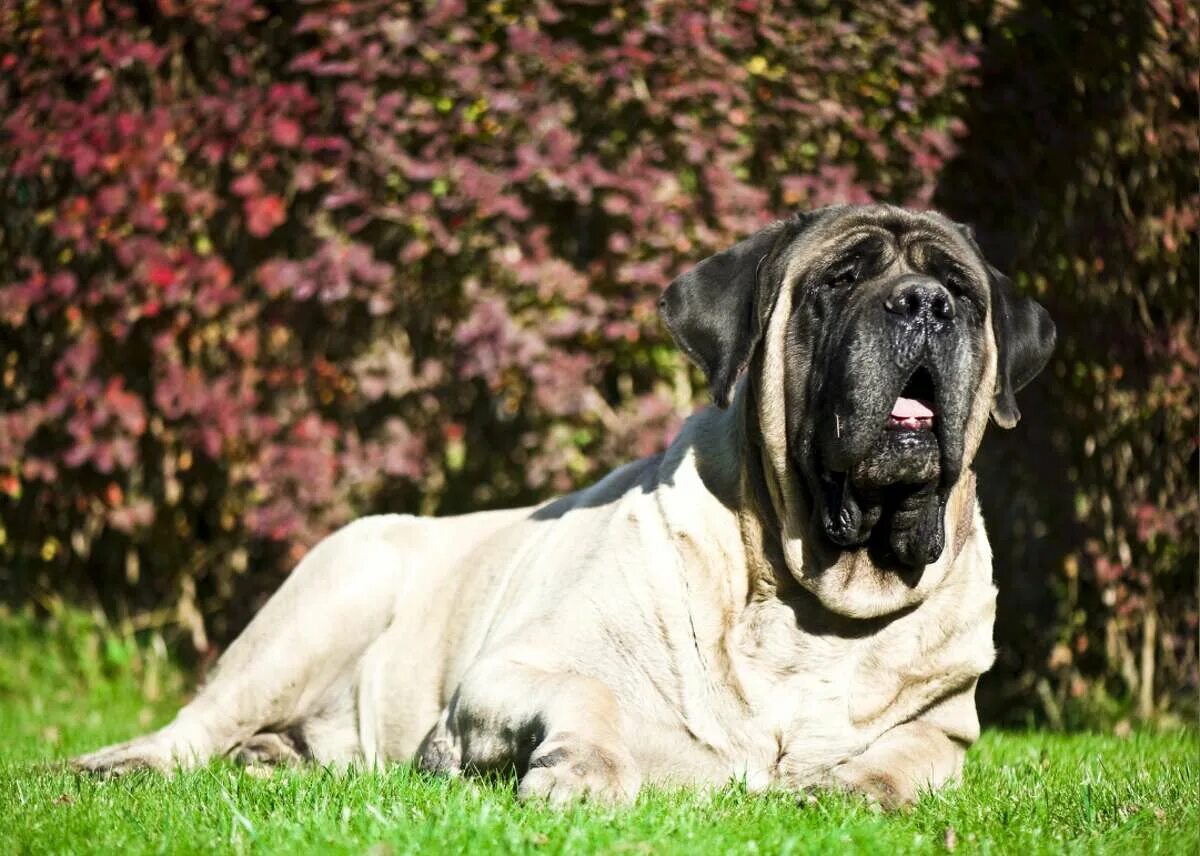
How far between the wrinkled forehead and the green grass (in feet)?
4.33

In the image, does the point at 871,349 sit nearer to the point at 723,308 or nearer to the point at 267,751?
the point at 723,308

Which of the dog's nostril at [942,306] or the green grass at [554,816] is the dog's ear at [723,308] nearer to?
the dog's nostril at [942,306]

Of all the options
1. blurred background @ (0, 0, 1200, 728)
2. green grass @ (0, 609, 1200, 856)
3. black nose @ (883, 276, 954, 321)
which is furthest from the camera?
blurred background @ (0, 0, 1200, 728)

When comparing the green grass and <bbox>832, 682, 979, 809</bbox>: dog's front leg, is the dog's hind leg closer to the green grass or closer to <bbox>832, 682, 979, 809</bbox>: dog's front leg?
the green grass

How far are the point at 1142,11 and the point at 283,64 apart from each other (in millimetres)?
3309

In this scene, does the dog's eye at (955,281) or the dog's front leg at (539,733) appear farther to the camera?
the dog's eye at (955,281)

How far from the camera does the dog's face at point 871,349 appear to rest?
3.36 m

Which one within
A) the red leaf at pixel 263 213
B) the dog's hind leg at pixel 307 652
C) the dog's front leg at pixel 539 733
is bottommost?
the dog's hind leg at pixel 307 652

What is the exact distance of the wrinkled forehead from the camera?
3.61 m

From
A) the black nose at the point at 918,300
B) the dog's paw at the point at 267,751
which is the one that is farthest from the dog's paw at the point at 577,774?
the dog's paw at the point at 267,751

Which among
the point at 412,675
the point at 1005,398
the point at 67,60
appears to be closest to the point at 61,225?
the point at 67,60

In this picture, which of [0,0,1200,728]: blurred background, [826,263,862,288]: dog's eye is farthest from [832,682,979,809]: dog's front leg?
[0,0,1200,728]: blurred background

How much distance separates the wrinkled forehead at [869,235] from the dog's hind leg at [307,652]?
1.70m

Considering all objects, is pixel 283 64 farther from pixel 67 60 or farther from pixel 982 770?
pixel 982 770
